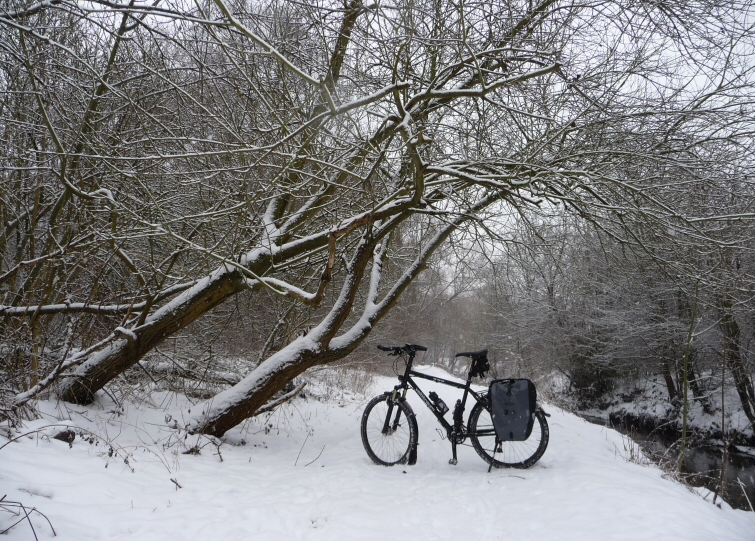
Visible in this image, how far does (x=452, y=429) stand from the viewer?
15.3 feet

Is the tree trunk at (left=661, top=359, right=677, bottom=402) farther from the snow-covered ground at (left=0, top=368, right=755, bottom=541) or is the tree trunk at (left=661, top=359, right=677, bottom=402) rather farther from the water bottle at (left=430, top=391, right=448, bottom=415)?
the water bottle at (left=430, top=391, right=448, bottom=415)

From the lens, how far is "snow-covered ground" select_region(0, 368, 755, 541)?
2689 mm

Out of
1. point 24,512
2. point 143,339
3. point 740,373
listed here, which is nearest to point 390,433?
point 143,339

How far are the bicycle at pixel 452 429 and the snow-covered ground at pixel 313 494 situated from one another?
0.15 metres

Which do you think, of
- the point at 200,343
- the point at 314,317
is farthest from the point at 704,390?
the point at 200,343

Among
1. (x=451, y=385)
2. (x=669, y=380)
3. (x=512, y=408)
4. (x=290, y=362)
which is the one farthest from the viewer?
(x=669, y=380)

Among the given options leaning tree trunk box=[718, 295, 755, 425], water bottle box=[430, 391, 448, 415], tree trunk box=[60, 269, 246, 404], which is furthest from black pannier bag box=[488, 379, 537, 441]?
leaning tree trunk box=[718, 295, 755, 425]

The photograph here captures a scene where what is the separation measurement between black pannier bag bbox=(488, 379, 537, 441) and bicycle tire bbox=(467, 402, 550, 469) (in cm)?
17

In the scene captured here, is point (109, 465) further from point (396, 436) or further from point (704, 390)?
point (704, 390)

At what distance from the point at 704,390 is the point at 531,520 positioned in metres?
13.5

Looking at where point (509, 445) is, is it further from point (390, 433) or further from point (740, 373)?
point (740, 373)

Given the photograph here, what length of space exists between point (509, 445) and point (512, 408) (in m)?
0.62

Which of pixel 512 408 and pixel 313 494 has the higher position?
pixel 512 408

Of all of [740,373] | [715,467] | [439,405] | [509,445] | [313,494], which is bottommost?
[715,467]
